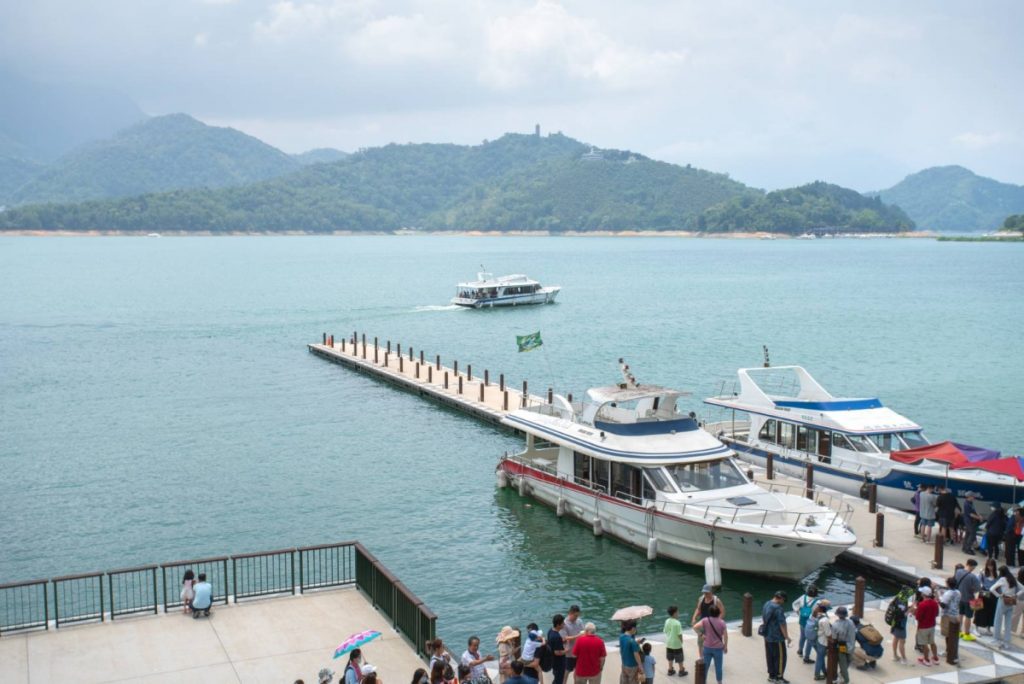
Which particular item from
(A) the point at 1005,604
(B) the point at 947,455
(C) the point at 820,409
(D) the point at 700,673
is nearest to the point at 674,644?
(D) the point at 700,673

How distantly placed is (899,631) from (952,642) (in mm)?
918

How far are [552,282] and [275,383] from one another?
99710 mm

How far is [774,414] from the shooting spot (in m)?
32.4

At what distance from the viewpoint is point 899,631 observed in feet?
57.8

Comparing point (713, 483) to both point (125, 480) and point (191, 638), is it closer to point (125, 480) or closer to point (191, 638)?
point (191, 638)

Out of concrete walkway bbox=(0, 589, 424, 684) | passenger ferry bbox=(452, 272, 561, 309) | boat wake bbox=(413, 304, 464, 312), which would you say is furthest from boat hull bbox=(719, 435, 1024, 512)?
boat wake bbox=(413, 304, 464, 312)

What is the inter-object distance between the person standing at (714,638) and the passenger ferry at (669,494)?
6.56 meters

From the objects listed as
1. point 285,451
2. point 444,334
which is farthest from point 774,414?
point 444,334

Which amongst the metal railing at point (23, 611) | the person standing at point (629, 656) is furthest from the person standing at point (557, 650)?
the metal railing at point (23, 611)

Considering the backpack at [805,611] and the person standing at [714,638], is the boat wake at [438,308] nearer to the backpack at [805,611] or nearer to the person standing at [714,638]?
the backpack at [805,611]

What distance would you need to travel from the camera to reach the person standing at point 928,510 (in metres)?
24.3

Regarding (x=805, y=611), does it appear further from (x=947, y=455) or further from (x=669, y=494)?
(x=947, y=455)

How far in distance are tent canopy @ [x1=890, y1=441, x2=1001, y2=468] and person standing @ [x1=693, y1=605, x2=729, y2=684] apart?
11838mm

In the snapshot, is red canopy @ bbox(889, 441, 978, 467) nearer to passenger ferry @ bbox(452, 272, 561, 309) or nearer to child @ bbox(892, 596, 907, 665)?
child @ bbox(892, 596, 907, 665)
